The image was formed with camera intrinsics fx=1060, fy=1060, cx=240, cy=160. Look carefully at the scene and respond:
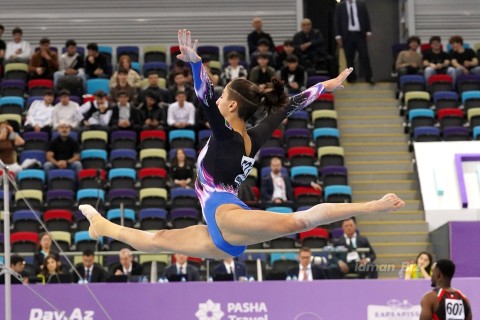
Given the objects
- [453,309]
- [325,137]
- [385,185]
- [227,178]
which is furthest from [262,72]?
[227,178]

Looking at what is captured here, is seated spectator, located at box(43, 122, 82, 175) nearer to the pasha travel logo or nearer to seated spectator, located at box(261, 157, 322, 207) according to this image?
seated spectator, located at box(261, 157, 322, 207)

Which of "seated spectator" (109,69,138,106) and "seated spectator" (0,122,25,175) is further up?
"seated spectator" (109,69,138,106)

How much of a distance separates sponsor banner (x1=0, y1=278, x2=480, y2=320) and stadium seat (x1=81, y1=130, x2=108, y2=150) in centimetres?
519

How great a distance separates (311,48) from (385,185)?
303cm

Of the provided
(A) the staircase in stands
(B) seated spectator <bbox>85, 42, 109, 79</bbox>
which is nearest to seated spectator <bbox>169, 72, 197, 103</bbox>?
(B) seated spectator <bbox>85, 42, 109, 79</bbox>

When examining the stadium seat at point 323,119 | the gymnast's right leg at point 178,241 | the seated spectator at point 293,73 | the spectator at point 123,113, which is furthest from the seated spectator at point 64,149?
the gymnast's right leg at point 178,241

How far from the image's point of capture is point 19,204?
49.3 feet

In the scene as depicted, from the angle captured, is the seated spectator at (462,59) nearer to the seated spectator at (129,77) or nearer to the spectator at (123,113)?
the seated spectator at (129,77)

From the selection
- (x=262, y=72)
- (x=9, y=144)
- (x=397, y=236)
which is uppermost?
(x=262, y=72)

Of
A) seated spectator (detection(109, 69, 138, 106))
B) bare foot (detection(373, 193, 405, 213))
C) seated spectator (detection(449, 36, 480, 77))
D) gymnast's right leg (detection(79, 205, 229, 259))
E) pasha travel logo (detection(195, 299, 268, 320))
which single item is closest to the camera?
bare foot (detection(373, 193, 405, 213))

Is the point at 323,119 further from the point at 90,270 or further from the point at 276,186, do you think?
the point at 90,270

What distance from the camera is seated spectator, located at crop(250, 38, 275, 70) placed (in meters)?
17.6

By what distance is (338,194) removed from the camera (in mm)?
15211

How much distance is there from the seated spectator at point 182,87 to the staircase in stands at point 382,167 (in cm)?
267
